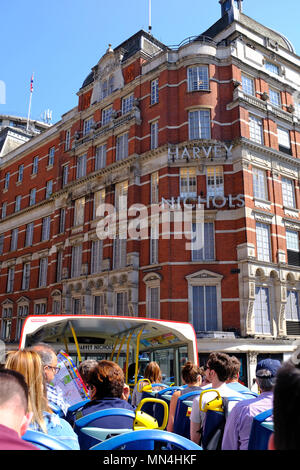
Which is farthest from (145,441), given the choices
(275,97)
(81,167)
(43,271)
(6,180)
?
(6,180)

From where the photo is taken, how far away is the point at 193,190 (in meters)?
24.6

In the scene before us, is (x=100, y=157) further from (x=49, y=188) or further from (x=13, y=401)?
(x=13, y=401)

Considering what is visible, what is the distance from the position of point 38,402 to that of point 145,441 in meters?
1.11

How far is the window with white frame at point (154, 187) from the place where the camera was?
83.0 ft

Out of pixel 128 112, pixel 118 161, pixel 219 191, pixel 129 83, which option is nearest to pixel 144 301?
pixel 219 191

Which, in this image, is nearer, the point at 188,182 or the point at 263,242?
the point at 263,242

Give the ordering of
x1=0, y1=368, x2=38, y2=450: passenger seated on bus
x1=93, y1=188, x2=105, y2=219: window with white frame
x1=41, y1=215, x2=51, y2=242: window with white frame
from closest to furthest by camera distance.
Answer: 1. x1=0, y1=368, x2=38, y2=450: passenger seated on bus
2. x1=93, y1=188, x2=105, y2=219: window with white frame
3. x1=41, y1=215, x2=51, y2=242: window with white frame

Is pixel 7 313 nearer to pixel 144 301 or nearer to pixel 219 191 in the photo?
pixel 144 301

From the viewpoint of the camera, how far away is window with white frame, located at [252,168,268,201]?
80.7ft

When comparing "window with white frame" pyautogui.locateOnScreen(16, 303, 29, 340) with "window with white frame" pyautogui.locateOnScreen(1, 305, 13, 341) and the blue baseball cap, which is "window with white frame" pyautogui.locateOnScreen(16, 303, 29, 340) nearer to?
"window with white frame" pyautogui.locateOnScreen(1, 305, 13, 341)

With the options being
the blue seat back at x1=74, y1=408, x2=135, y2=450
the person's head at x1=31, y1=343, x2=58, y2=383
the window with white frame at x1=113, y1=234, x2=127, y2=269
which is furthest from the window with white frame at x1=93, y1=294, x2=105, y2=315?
the blue seat back at x1=74, y1=408, x2=135, y2=450

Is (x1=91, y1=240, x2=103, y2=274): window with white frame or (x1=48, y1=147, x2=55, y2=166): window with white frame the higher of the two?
(x1=48, y1=147, x2=55, y2=166): window with white frame

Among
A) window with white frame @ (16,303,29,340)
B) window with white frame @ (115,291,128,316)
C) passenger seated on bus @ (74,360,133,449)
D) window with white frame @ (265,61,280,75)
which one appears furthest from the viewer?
window with white frame @ (16,303,29,340)

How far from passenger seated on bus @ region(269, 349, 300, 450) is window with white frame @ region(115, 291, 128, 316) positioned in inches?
915
